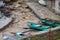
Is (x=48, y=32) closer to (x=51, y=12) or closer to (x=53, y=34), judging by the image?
(x=53, y=34)

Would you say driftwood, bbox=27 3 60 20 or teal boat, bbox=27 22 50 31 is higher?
driftwood, bbox=27 3 60 20

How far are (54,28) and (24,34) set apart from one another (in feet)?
2.81

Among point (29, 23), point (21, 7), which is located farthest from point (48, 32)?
point (21, 7)

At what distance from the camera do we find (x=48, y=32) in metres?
5.86

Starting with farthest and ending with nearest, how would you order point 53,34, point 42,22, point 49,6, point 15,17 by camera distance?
point 49,6 → point 15,17 → point 42,22 → point 53,34

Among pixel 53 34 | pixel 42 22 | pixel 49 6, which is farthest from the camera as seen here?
pixel 49 6

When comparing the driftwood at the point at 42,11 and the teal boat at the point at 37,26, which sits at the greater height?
the driftwood at the point at 42,11

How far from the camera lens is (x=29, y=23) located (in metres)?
6.87

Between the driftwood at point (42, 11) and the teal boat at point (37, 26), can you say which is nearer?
the teal boat at point (37, 26)

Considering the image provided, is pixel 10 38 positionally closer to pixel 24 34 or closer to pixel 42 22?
pixel 24 34

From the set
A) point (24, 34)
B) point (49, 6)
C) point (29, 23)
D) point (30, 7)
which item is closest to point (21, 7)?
point (30, 7)

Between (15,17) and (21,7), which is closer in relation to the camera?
(15,17)

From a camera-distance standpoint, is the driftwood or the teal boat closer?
the teal boat

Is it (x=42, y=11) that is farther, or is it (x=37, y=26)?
(x=42, y=11)
